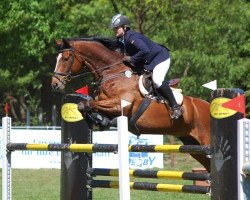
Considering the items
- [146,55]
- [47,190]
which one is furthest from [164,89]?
[47,190]

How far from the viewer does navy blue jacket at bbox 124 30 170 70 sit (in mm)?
9391

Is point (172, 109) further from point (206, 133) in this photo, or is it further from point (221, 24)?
point (221, 24)

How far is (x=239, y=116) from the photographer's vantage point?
5.95 metres

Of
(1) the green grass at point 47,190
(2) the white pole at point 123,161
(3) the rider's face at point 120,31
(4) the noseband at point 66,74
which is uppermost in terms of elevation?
(3) the rider's face at point 120,31

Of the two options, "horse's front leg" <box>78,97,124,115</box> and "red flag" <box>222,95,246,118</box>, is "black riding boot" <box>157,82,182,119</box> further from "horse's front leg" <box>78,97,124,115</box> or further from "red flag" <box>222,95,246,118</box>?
"red flag" <box>222,95,246,118</box>

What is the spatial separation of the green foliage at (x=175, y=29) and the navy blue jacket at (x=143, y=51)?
16171mm

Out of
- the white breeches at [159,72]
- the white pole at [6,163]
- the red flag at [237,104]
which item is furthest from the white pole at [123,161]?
the white breeches at [159,72]

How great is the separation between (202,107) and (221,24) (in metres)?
17.2

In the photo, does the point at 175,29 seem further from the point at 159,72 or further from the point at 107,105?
the point at 107,105

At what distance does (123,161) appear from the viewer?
671 centimetres

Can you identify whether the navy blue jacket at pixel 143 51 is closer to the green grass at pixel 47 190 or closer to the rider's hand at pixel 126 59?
the rider's hand at pixel 126 59

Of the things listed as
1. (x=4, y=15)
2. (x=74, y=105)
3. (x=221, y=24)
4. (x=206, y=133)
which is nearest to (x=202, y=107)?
(x=206, y=133)

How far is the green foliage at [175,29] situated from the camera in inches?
1039

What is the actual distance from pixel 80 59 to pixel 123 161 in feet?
11.9
